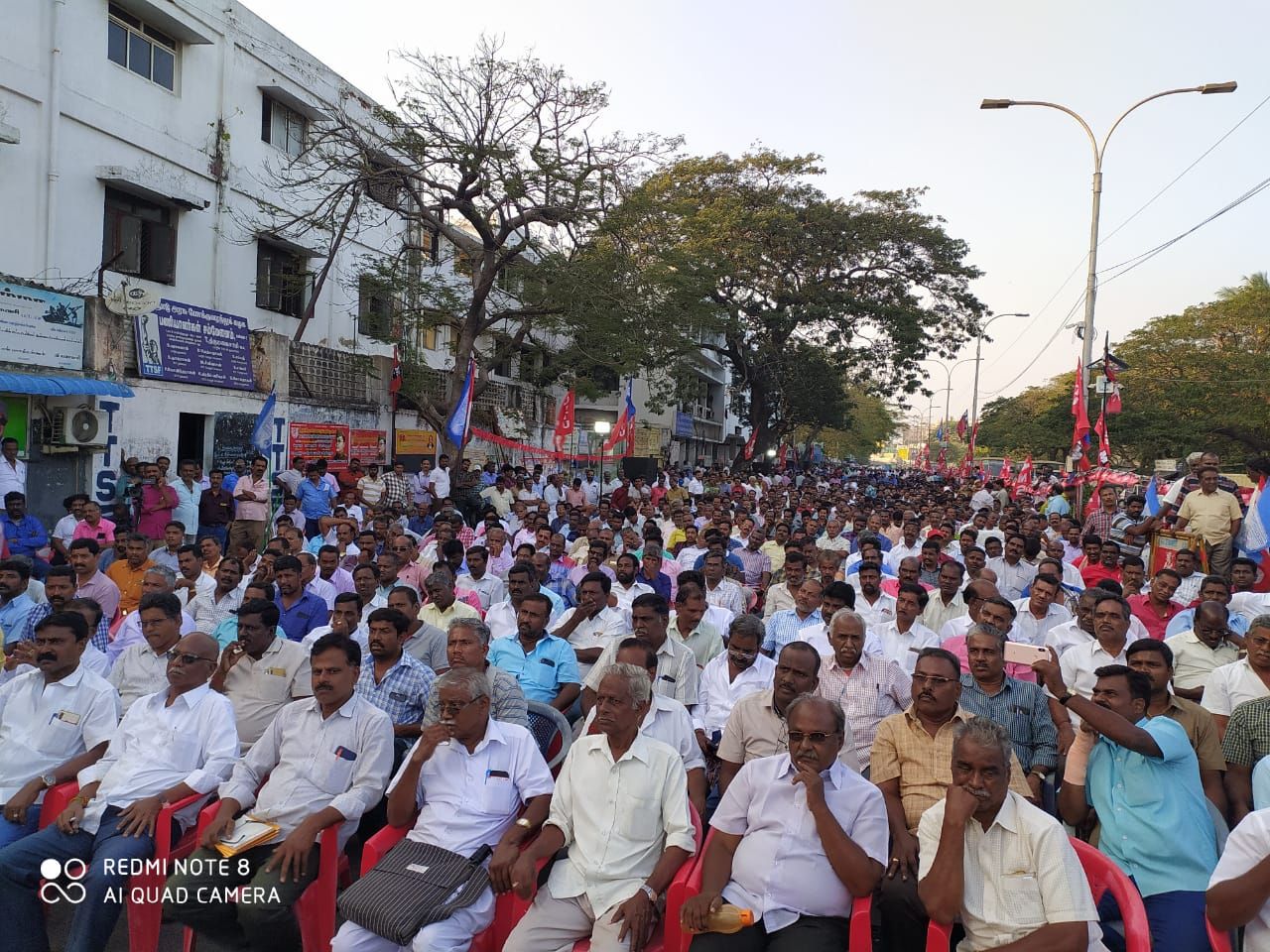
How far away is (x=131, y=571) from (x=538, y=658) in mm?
4054

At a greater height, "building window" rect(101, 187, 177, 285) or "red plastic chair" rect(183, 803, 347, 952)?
"building window" rect(101, 187, 177, 285)

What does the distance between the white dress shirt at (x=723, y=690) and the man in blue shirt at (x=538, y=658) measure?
2.72ft

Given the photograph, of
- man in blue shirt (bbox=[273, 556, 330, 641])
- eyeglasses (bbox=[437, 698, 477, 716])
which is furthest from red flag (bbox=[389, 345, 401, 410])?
eyeglasses (bbox=[437, 698, 477, 716])

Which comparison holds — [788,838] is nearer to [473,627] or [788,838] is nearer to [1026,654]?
[1026,654]

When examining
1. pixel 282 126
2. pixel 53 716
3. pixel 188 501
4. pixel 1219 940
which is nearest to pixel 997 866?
pixel 1219 940

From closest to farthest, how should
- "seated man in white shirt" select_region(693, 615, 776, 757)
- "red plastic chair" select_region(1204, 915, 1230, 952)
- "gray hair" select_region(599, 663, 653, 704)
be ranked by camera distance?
1. "red plastic chair" select_region(1204, 915, 1230, 952)
2. "gray hair" select_region(599, 663, 653, 704)
3. "seated man in white shirt" select_region(693, 615, 776, 757)

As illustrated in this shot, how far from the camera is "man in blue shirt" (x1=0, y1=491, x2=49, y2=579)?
8.41 metres

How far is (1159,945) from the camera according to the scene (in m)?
3.14

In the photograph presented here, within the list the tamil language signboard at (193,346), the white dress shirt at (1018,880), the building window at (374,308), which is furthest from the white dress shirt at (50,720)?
the building window at (374,308)

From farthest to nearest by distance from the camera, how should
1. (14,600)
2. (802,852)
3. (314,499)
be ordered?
(314,499) → (14,600) → (802,852)

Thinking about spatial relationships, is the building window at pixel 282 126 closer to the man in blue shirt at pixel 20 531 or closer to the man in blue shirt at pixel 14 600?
the man in blue shirt at pixel 20 531

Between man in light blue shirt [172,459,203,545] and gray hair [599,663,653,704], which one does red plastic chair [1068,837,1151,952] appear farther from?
man in light blue shirt [172,459,203,545]

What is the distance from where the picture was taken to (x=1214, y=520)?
344 inches

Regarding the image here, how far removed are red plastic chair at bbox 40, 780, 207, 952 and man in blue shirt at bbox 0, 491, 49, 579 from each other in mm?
5319
